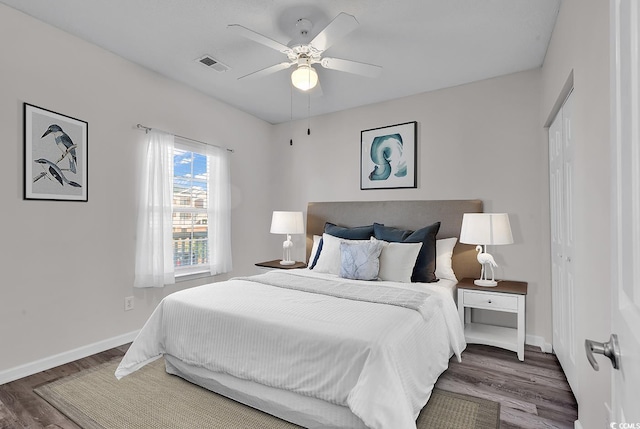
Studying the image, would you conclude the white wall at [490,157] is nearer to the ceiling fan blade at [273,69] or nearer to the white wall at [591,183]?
the white wall at [591,183]

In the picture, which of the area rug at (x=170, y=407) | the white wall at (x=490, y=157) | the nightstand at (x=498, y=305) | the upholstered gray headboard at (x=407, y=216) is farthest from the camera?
the upholstered gray headboard at (x=407, y=216)

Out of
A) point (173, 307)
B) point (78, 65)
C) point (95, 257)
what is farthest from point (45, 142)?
point (173, 307)

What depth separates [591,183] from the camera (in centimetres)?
157

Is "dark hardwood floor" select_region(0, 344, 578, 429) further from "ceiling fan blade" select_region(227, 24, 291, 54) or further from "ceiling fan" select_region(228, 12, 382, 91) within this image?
"ceiling fan blade" select_region(227, 24, 291, 54)

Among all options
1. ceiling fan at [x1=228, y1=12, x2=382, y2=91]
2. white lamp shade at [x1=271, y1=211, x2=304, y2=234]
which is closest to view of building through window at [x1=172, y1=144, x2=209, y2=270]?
white lamp shade at [x1=271, y1=211, x2=304, y2=234]

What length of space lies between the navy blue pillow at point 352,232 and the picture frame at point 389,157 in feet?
2.01

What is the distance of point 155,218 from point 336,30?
2.47 meters

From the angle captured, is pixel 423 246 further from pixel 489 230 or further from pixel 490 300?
pixel 490 300

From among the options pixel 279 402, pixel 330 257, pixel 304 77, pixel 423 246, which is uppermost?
pixel 304 77

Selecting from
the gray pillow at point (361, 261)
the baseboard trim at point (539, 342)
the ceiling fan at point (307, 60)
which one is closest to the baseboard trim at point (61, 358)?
the gray pillow at point (361, 261)

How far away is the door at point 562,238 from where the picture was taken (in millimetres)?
2234

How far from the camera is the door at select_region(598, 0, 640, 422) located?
0.61m

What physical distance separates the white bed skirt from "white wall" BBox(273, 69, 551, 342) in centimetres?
239

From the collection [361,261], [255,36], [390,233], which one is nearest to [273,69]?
[255,36]
